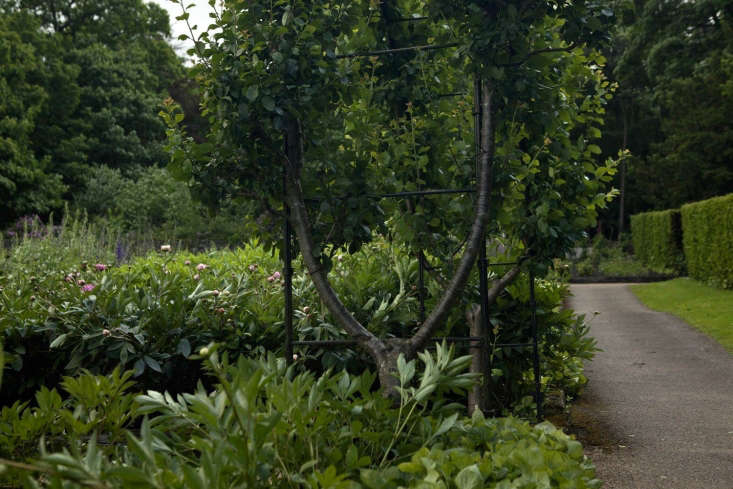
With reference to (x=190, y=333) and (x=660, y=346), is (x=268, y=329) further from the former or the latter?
(x=660, y=346)

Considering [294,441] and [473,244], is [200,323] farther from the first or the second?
[294,441]

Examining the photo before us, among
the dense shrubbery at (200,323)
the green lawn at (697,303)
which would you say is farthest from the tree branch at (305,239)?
the green lawn at (697,303)

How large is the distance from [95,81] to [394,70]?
76.9ft

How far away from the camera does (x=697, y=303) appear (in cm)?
1102

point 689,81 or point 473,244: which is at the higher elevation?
point 689,81

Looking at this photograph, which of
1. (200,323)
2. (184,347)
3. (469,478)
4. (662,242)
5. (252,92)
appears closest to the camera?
(469,478)

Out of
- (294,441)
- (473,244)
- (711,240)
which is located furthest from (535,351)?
(711,240)

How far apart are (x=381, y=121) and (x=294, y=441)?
2167 millimetres

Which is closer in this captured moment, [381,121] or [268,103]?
[268,103]

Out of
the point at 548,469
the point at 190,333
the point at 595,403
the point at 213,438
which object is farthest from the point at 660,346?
the point at 213,438

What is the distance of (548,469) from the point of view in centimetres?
177

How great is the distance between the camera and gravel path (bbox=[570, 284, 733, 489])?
3.42 m

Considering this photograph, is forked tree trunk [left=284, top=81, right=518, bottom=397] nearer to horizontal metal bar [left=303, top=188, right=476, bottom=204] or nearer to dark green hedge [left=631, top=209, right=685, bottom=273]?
horizontal metal bar [left=303, top=188, right=476, bottom=204]

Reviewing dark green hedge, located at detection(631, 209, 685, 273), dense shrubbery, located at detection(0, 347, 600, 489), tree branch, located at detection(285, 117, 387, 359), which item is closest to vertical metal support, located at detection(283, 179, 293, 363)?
tree branch, located at detection(285, 117, 387, 359)
